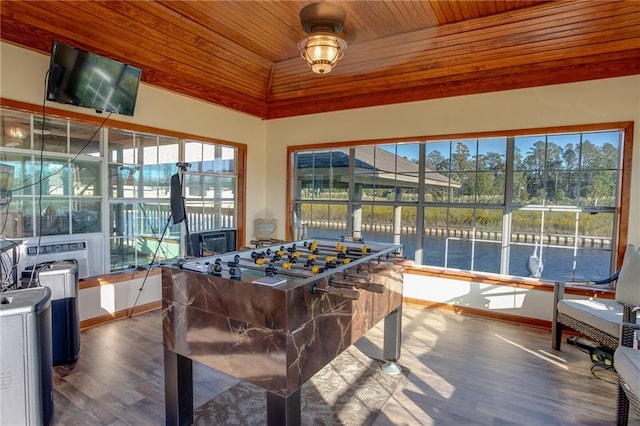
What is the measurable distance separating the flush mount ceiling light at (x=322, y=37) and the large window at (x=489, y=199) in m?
2.31

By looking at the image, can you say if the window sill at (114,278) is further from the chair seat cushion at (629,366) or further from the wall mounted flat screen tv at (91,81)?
the chair seat cushion at (629,366)

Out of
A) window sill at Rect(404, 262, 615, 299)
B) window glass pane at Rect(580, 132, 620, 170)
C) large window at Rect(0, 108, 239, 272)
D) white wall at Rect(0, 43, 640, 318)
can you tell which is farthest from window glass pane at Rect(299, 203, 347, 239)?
window glass pane at Rect(580, 132, 620, 170)

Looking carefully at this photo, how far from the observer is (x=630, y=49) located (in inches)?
134

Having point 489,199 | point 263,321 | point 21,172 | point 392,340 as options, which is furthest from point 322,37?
point 21,172

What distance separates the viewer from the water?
381cm

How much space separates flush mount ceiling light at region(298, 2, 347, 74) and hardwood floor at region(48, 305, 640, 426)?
2546mm

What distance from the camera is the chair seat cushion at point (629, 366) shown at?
1.85 m

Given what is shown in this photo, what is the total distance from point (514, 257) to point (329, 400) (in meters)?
2.97

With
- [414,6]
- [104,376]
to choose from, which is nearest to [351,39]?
[414,6]

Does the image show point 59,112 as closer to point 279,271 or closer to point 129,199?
point 129,199

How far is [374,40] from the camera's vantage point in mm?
4211

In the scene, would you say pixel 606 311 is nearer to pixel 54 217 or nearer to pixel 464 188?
pixel 464 188

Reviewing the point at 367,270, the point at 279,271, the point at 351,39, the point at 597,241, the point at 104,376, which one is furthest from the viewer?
the point at 351,39

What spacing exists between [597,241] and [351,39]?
3.56m
